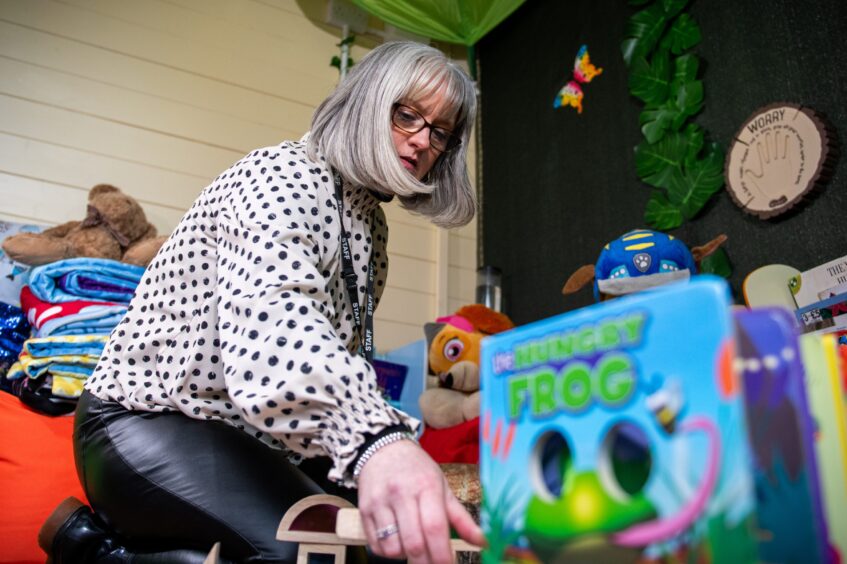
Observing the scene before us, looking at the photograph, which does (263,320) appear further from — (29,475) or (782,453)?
(29,475)

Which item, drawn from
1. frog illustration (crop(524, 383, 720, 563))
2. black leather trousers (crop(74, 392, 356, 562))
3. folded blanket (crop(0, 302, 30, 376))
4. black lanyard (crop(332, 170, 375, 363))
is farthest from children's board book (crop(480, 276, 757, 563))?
folded blanket (crop(0, 302, 30, 376))

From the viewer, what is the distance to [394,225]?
2.73 m

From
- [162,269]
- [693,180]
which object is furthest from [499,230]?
[162,269]

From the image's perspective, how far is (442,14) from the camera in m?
2.67

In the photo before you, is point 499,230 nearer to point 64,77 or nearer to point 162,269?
point 64,77

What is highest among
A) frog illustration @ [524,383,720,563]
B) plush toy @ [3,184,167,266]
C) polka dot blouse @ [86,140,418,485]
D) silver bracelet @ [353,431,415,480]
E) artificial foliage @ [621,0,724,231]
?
artificial foliage @ [621,0,724,231]

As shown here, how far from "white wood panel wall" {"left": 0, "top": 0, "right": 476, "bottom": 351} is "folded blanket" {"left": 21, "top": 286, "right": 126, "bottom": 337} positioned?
1.65 ft

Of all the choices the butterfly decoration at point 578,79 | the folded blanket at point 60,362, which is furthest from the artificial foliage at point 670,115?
the folded blanket at point 60,362

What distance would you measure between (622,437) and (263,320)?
40 cm

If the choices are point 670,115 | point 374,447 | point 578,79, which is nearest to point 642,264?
point 670,115

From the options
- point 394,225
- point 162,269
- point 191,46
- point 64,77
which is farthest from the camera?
point 394,225

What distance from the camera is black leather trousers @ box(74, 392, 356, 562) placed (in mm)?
831

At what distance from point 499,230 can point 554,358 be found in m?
2.35

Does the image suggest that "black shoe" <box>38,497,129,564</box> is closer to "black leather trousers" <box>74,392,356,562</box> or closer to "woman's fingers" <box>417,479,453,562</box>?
"black leather trousers" <box>74,392,356,562</box>
